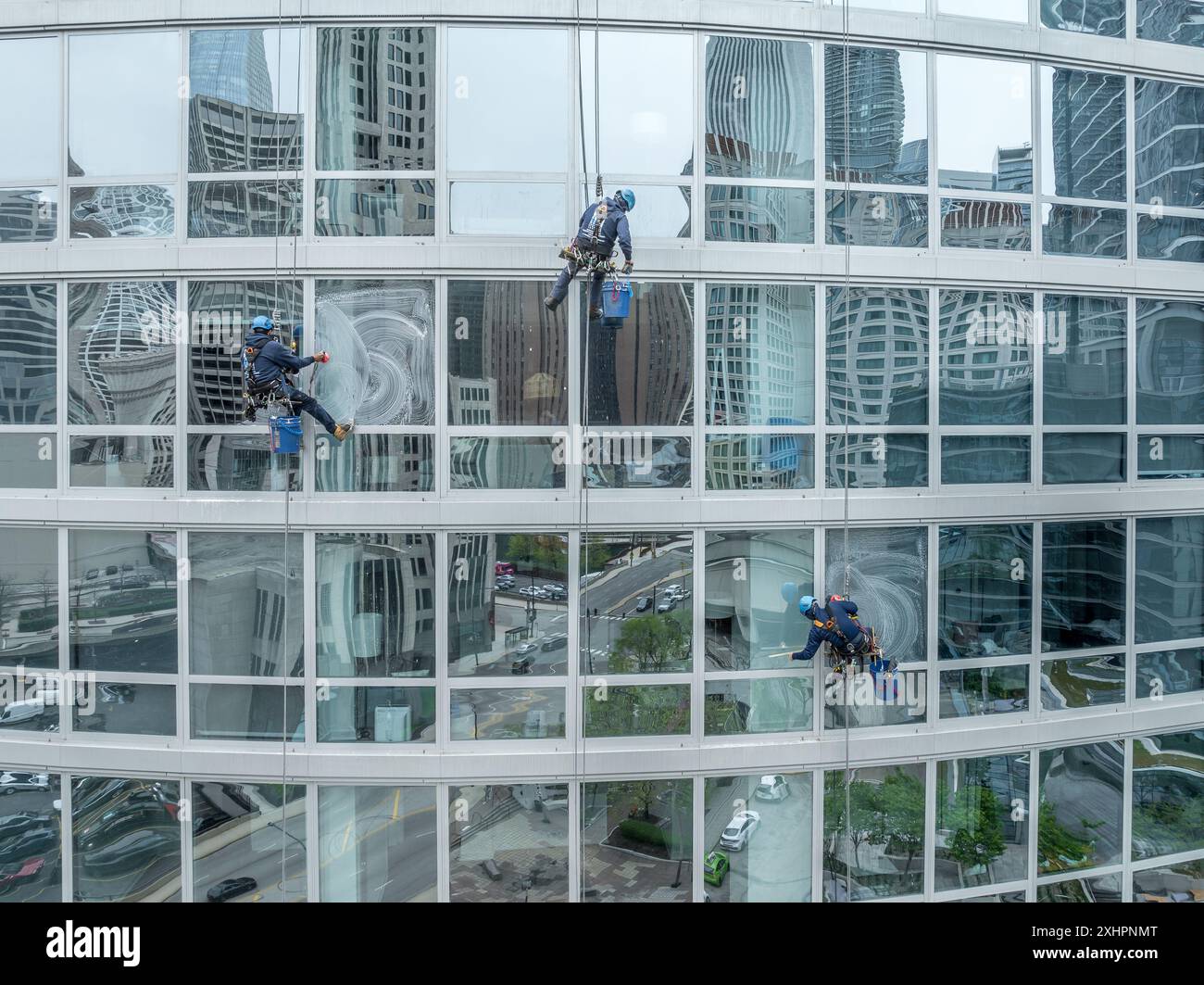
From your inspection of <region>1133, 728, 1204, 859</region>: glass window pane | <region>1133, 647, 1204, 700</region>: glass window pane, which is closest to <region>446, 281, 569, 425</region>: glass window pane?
<region>1133, 647, 1204, 700</region>: glass window pane

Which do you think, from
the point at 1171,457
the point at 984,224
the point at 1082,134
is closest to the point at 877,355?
the point at 984,224

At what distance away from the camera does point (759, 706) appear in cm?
571

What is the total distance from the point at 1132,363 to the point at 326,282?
25.8ft

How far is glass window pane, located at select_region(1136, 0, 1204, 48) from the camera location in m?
6.06

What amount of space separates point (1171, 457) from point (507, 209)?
279 inches

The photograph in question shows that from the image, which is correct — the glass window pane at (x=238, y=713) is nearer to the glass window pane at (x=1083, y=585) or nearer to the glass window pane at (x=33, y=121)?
the glass window pane at (x=33, y=121)

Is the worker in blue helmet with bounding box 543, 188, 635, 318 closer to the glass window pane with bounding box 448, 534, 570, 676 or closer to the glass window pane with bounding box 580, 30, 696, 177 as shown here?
the glass window pane with bounding box 580, 30, 696, 177

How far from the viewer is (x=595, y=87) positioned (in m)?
5.50

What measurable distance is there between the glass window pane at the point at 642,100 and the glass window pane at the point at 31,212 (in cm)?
398

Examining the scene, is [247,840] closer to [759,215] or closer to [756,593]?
[756,593]

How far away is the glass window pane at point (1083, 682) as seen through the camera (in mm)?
6004

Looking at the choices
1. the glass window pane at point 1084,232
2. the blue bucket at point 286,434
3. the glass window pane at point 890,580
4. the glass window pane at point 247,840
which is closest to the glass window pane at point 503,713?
the glass window pane at point 247,840

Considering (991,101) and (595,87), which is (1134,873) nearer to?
(991,101)
